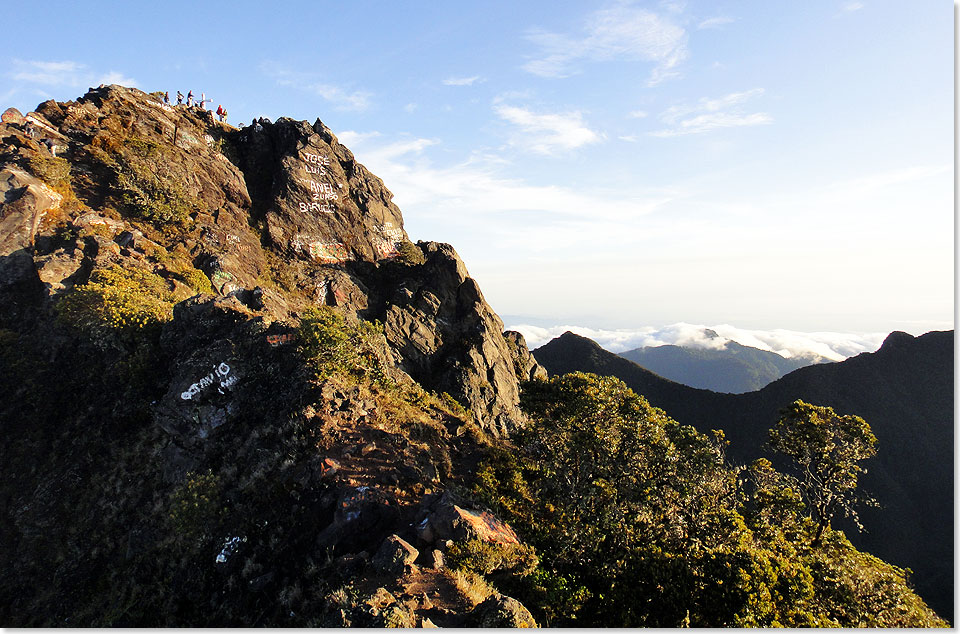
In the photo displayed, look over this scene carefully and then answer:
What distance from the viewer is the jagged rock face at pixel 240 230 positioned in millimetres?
30672

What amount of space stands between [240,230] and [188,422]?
29855 millimetres

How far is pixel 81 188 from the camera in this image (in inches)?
1399

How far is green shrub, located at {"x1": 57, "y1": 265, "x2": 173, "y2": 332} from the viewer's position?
78.9 feet

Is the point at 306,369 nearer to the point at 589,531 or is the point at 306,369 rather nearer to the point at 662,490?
the point at 589,531

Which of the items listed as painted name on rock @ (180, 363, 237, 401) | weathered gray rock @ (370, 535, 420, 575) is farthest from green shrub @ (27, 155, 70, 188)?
weathered gray rock @ (370, 535, 420, 575)

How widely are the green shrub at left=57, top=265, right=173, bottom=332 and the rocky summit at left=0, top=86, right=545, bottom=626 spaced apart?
0.52ft

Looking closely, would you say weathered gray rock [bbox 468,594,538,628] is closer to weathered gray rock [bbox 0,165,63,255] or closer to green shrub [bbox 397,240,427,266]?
weathered gray rock [bbox 0,165,63,255]

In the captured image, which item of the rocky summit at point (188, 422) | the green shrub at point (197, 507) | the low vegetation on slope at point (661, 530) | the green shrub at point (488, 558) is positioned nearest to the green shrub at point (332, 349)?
the rocky summit at point (188, 422)

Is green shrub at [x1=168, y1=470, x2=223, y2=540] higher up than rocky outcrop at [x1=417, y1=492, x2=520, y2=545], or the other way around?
rocky outcrop at [x1=417, y1=492, x2=520, y2=545]

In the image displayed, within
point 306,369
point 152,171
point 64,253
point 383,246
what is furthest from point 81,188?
point 306,369

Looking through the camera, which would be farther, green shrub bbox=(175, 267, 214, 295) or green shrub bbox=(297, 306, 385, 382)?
green shrub bbox=(175, 267, 214, 295)

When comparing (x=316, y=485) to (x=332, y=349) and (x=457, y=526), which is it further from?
(x=332, y=349)

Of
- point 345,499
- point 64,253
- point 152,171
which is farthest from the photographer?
point 152,171

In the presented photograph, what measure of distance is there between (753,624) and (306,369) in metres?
20.2
